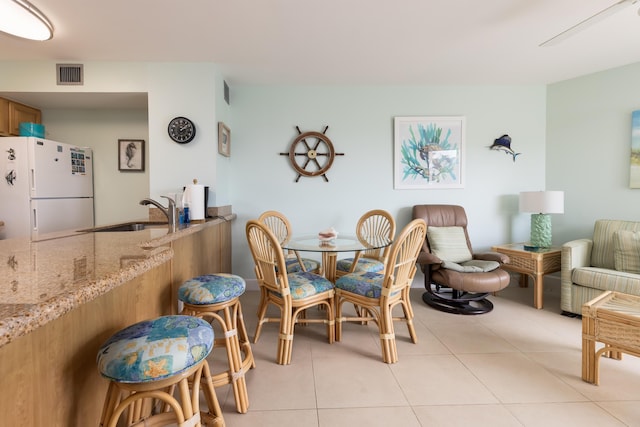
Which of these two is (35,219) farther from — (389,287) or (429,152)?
(429,152)

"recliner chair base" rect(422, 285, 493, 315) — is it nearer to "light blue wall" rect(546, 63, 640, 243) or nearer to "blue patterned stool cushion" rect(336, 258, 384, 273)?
"blue patterned stool cushion" rect(336, 258, 384, 273)

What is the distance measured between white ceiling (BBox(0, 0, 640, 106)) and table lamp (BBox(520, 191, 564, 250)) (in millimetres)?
1325

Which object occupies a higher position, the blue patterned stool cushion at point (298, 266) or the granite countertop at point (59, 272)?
the granite countertop at point (59, 272)

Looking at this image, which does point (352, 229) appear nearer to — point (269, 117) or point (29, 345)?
point (269, 117)

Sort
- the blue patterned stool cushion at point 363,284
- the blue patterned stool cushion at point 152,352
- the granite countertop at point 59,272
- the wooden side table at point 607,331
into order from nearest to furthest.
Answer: the granite countertop at point 59,272 < the blue patterned stool cushion at point 152,352 < the wooden side table at point 607,331 < the blue patterned stool cushion at point 363,284

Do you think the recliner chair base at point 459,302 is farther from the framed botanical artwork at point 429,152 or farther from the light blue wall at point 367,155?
the framed botanical artwork at point 429,152

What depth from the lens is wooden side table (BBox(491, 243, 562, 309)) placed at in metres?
3.11

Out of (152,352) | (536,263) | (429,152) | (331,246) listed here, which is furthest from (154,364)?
(429,152)

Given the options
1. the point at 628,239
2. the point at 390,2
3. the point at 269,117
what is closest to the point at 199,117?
the point at 269,117

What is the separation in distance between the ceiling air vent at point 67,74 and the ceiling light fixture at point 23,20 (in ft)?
3.60

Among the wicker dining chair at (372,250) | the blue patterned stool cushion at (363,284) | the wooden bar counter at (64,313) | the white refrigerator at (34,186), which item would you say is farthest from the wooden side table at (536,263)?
the white refrigerator at (34,186)

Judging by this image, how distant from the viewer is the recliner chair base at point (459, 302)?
3.02m

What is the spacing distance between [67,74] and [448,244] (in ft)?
13.7

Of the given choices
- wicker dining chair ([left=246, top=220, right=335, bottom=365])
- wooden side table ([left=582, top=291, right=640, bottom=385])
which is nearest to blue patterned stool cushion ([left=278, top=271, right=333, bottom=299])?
wicker dining chair ([left=246, top=220, right=335, bottom=365])
